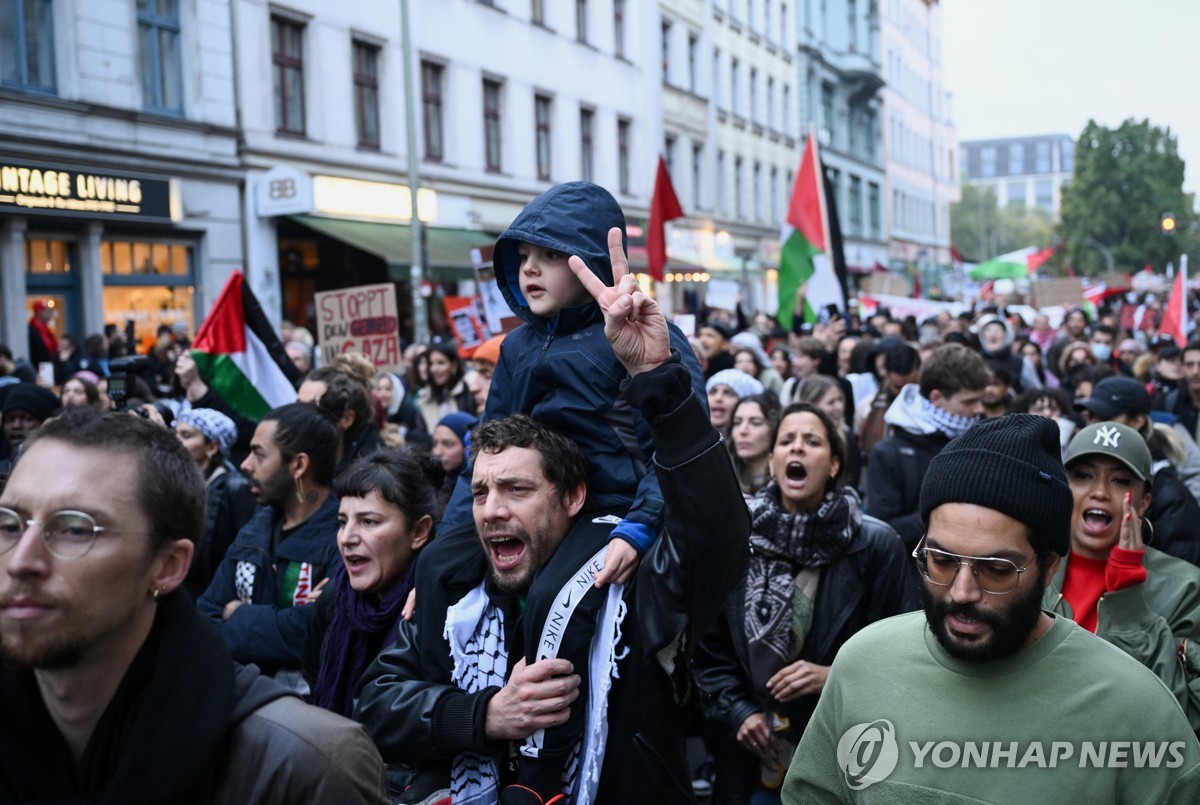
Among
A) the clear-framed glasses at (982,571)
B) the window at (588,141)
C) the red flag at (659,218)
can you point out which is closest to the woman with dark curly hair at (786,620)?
the clear-framed glasses at (982,571)

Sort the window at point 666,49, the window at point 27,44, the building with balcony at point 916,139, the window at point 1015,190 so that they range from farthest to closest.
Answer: the window at point 1015,190, the building with balcony at point 916,139, the window at point 666,49, the window at point 27,44

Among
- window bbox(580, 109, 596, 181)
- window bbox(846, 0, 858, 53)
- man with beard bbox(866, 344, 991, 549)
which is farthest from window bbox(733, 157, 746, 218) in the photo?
man with beard bbox(866, 344, 991, 549)

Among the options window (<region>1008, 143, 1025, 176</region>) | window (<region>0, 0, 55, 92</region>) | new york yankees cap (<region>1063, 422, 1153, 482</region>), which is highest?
window (<region>1008, 143, 1025, 176</region>)

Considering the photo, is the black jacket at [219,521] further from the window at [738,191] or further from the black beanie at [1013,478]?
the window at [738,191]

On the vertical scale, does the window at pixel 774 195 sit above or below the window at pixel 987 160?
below

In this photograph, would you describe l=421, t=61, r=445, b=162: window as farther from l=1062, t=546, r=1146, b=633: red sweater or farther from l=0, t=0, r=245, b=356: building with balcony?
l=1062, t=546, r=1146, b=633: red sweater

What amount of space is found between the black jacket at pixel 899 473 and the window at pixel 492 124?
21.5 metres

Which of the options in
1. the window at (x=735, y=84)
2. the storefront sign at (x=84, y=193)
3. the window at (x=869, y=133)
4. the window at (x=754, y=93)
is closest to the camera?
the storefront sign at (x=84, y=193)

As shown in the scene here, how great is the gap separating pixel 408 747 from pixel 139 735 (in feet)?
3.74

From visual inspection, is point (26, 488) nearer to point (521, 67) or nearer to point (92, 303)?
point (92, 303)

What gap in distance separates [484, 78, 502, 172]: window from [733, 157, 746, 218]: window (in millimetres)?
15878

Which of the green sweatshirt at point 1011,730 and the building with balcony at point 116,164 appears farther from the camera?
the building with balcony at point 116,164

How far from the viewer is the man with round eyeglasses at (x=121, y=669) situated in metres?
1.91

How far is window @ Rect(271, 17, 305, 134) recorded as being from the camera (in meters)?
20.7
